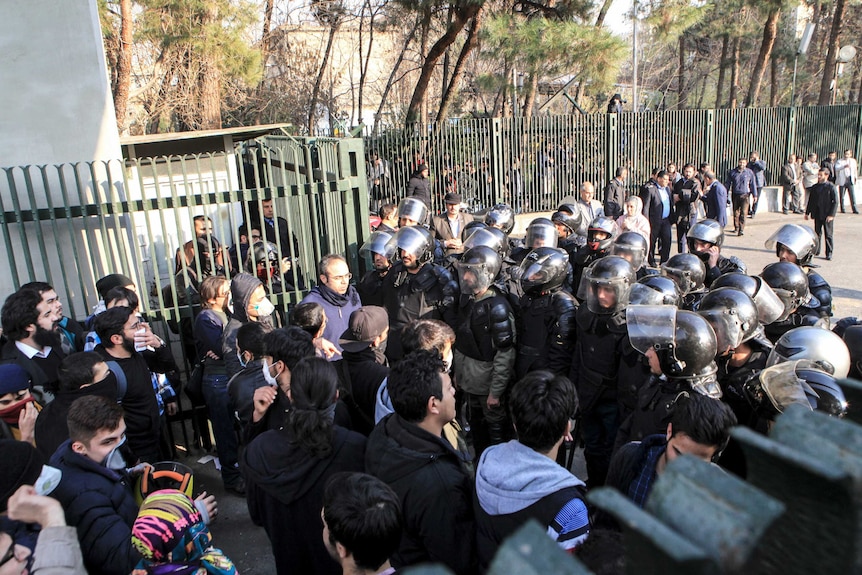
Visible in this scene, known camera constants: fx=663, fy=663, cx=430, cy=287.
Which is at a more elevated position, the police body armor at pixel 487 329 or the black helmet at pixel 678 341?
the black helmet at pixel 678 341

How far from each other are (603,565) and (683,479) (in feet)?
2.49

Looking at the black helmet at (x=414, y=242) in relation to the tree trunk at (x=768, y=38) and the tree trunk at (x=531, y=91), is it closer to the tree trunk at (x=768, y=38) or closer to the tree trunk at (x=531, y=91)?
the tree trunk at (x=531, y=91)

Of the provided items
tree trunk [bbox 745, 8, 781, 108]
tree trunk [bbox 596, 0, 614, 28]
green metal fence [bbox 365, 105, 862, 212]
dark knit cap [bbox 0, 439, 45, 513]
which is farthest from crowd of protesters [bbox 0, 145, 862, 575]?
tree trunk [bbox 745, 8, 781, 108]

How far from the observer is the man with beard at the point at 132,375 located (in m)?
3.98

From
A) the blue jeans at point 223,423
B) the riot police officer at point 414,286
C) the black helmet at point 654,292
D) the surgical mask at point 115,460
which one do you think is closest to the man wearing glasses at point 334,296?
the riot police officer at point 414,286

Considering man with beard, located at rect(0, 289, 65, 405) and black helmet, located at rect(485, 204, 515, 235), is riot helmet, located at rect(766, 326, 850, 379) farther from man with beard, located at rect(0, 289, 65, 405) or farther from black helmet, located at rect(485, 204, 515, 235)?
black helmet, located at rect(485, 204, 515, 235)

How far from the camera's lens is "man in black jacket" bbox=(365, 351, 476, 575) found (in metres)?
2.44

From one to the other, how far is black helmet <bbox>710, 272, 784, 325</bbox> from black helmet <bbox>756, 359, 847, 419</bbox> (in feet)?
4.46

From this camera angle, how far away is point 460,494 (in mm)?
2500

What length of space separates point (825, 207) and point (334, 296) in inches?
405

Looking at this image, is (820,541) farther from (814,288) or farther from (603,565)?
(814,288)

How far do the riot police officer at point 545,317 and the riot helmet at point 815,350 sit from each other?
1.36 m

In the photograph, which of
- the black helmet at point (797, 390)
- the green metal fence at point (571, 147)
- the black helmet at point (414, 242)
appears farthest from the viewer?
the green metal fence at point (571, 147)

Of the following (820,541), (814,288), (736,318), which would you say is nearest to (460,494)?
(820,541)
